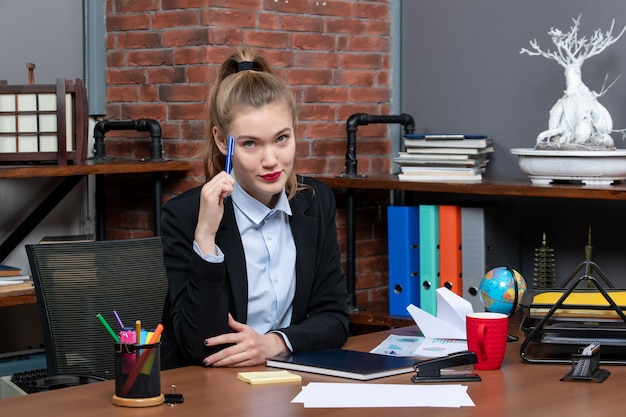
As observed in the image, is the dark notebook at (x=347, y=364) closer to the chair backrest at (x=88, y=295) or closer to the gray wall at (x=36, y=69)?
the chair backrest at (x=88, y=295)

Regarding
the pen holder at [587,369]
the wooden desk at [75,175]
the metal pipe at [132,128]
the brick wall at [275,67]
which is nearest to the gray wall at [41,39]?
the brick wall at [275,67]

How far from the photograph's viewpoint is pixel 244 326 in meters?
2.08

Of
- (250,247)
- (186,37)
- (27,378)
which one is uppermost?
(186,37)

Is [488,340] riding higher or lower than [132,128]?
lower

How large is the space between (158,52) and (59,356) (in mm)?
1554

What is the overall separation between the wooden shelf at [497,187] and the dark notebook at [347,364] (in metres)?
1.20

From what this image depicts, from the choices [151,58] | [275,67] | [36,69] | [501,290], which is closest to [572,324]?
[501,290]

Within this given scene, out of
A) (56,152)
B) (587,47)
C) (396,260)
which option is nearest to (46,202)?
(56,152)

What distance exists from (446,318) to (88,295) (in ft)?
2.74

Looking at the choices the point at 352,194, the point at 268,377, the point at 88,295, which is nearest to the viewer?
the point at 268,377

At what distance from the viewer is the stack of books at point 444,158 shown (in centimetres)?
344

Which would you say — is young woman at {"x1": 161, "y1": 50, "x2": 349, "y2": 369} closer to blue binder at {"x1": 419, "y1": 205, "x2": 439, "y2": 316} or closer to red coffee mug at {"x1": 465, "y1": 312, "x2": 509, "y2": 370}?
red coffee mug at {"x1": 465, "y1": 312, "x2": 509, "y2": 370}

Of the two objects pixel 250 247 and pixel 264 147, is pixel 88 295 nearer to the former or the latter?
pixel 250 247

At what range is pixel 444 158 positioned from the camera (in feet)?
11.4
